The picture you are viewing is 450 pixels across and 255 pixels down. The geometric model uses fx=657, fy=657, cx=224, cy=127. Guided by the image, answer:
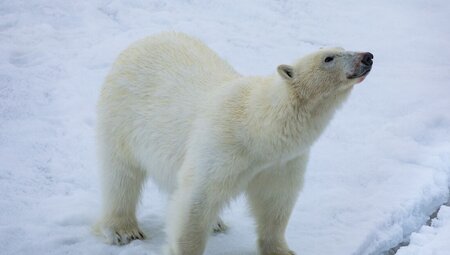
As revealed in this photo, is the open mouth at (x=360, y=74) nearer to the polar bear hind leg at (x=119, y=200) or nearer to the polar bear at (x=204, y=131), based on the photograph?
the polar bear at (x=204, y=131)

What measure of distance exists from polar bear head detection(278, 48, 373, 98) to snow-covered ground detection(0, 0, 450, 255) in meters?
1.15

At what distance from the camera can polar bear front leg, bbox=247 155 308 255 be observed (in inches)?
171

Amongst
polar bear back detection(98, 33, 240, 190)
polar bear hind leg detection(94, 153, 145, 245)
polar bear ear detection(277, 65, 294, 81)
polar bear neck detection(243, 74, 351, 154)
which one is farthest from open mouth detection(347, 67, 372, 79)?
polar bear hind leg detection(94, 153, 145, 245)

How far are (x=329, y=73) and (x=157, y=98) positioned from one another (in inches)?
53.2

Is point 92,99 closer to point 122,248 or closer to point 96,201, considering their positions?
point 96,201

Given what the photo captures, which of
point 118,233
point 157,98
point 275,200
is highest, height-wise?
point 157,98

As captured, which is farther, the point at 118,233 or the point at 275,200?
the point at 118,233

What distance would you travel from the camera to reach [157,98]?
471 centimetres

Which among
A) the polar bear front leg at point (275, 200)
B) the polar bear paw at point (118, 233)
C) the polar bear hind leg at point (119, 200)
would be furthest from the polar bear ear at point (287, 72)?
the polar bear paw at point (118, 233)

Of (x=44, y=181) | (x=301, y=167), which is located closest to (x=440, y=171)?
(x=301, y=167)

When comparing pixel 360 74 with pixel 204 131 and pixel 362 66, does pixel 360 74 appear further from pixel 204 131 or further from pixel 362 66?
pixel 204 131

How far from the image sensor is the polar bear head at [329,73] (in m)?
3.92

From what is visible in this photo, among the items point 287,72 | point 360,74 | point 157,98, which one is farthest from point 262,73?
point 360,74

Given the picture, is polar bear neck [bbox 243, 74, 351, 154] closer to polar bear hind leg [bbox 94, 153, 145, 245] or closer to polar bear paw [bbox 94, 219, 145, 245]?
polar bear hind leg [bbox 94, 153, 145, 245]
